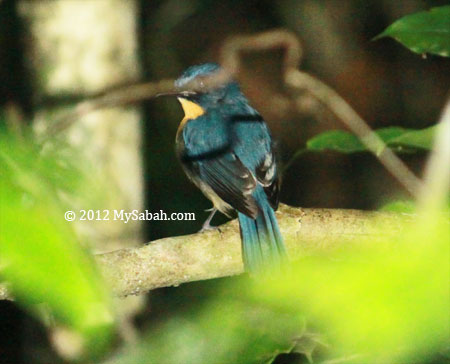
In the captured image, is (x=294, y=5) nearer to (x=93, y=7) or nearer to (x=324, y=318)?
(x=93, y=7)

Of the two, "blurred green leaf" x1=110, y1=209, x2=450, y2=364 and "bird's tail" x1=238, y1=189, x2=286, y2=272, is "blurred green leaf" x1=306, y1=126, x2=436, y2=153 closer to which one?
"bird's tail" x1=238, y1=189, x2=286, y2=272

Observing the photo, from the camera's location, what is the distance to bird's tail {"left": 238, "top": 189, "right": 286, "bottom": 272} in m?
2.80

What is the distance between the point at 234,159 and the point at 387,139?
1176 mm

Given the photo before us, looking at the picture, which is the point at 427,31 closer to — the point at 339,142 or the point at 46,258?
the point at 339,142

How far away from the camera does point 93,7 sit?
4.19m

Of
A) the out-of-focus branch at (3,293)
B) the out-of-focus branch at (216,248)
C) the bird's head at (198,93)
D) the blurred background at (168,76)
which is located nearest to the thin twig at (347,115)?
the out-of-focus branch at (216,248)

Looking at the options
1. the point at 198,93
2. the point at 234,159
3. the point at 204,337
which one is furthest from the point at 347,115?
the point at 204,337

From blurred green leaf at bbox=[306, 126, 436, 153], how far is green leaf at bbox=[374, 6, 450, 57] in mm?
261

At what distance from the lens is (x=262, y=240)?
9.42 feet

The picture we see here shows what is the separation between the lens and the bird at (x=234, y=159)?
299 cm

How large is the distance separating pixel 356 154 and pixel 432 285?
304 inches

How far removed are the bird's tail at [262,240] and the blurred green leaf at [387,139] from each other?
1.51 feet

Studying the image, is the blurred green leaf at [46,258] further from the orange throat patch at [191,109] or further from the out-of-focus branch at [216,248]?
the orange throat patch at [191,109]

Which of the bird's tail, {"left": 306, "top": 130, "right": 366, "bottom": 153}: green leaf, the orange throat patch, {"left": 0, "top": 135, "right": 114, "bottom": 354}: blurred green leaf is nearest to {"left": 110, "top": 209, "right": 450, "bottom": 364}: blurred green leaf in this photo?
{"left": 0, "top": 135, "right": 114, "bottom": 354}: blurred green leaf
